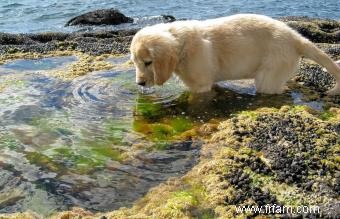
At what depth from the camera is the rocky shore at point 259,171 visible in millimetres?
4414

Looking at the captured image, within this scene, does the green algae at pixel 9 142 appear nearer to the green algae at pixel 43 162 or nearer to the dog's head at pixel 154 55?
the green algae at pixel 43 162

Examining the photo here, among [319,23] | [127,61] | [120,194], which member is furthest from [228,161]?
[319,23]

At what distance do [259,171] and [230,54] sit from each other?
299 cm

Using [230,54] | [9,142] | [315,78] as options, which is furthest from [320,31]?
[9,142]

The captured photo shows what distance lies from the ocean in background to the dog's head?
435 inches

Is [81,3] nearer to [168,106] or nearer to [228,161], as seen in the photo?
[168,106]

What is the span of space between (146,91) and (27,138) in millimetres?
2340

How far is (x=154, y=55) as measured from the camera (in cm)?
696

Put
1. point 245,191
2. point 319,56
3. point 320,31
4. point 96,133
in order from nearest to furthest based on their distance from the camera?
point 245,191, point 96,133, point 319,56, point 320,31

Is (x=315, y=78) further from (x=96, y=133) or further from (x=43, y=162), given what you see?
(x=43, y=162)

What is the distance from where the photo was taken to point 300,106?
271 inches

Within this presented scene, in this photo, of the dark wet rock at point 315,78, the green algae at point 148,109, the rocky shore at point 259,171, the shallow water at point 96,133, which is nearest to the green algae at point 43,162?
the shallow water at point 96,133

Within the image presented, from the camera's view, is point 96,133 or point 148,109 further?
point 148,109

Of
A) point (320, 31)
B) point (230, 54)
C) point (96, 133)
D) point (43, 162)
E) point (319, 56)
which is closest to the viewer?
point (43, 162)
